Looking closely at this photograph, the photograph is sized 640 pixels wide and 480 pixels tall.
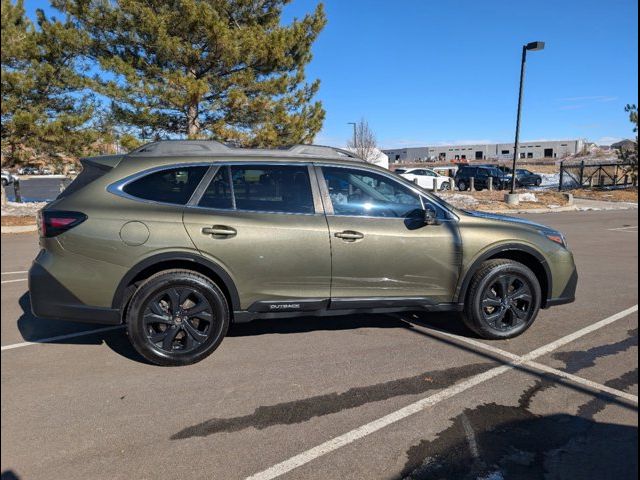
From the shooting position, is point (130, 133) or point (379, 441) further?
point (130, 133)

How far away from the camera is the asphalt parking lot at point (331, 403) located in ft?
8.52

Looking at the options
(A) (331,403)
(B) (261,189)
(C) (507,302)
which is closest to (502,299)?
(C) (507,302)

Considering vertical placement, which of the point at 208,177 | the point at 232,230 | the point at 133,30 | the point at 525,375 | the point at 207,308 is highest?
the point at 133,30

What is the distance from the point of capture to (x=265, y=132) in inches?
576

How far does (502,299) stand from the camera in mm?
4500

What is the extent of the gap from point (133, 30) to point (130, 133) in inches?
119

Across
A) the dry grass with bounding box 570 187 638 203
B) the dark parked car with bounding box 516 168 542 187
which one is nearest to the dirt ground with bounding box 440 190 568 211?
the dry grass with bounding box 570 187 638 203

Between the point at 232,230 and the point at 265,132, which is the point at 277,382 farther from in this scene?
the point at 265,132

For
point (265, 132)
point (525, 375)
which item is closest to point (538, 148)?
point (265, 132)

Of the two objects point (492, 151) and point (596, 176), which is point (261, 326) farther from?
point (492, 151)

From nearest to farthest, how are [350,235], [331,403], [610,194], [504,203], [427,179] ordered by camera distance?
[331,403], [350,235], [504,203], [610,194], [427,179]

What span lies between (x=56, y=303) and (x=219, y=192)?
4.99 feet

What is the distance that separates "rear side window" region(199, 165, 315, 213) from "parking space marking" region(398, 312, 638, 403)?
191 centimetres

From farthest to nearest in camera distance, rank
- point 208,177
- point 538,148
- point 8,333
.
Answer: point 538,148, point 8,333, point 208,177
